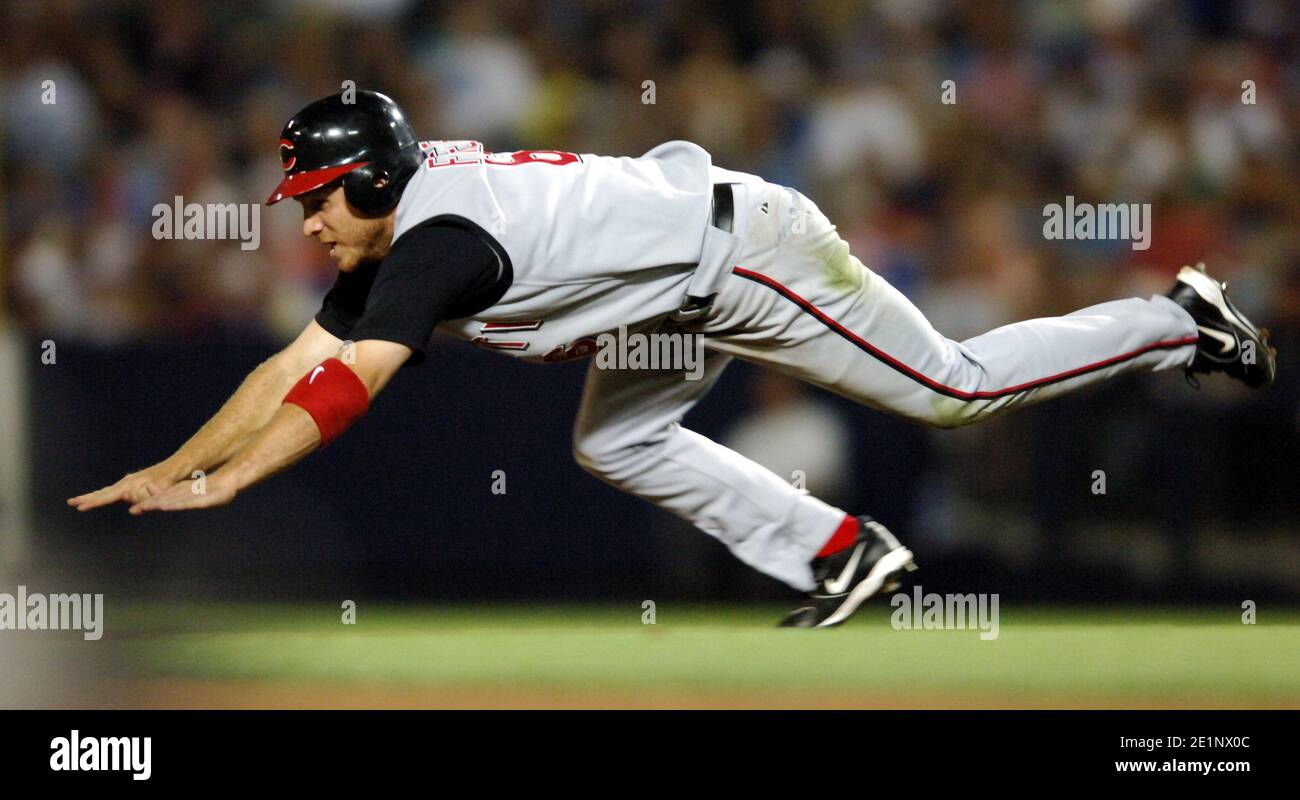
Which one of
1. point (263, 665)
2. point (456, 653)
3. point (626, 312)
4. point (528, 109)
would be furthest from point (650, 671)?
point (528, 109)

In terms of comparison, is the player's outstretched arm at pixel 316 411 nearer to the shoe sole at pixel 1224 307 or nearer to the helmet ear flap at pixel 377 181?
the helmet ear flap at pixel 377 181

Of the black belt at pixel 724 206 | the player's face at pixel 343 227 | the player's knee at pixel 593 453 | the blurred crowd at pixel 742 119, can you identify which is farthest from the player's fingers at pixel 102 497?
the blurred crowd at pixel 742 119

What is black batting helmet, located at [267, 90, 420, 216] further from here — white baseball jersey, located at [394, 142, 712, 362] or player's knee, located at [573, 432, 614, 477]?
player's knee, located at [573, 432, 614, 477]

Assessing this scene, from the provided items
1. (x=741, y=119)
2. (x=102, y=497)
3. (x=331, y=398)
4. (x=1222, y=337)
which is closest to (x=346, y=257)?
(x=331, y=398)

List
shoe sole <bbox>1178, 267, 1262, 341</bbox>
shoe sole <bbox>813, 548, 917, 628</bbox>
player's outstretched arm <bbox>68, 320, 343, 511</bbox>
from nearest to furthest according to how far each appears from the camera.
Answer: player's outstretched arm <bbox>68, 320, 343, 511</bbox> < shoe sole <bbox>813, 548, 917, 628</bbox> < shoe sole <bbox>1178, 267, 1262, 341</bbox>

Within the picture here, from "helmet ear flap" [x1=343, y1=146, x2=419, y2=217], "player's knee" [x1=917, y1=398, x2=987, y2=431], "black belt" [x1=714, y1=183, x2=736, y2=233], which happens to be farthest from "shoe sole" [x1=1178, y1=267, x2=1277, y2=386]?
"helmet ear flap" [x1=343, y1=146, x2=419, y2=217]

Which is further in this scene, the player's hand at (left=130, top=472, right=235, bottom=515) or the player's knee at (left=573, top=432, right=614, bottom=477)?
the player's knee at (left=573, top=432, right=614, bottom=477)

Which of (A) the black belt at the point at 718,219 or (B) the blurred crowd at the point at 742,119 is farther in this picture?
(B) the blurred crowd at the point at 742,119
